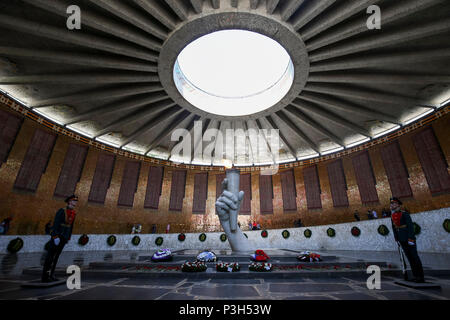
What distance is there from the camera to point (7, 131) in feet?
38.5

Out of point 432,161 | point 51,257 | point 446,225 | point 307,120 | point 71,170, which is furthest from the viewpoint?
point 71,170

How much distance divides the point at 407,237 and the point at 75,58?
40.8ft

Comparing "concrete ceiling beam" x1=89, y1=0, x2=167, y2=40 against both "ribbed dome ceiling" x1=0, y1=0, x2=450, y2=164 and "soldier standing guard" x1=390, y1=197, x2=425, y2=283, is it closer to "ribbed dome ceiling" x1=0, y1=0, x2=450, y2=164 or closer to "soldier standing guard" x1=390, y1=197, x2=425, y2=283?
"ribbed dome ceiling" x1=0, y1=0, x2=450, y2=164

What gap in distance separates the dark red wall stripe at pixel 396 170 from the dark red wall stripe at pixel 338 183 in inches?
115

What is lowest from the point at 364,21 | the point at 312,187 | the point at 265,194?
the point at 265,194

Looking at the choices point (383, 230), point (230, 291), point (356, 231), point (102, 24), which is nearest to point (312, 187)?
point (356, 231)

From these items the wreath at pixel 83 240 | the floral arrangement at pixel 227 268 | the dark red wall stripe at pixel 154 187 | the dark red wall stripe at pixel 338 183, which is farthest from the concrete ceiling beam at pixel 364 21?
the wreath at pixel 83 240

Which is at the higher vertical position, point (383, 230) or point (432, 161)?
point (432, 161)

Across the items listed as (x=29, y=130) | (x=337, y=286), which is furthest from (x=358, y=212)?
(x=29, y=130)

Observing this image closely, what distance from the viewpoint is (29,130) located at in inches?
499

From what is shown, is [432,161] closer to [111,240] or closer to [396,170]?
[396,170]

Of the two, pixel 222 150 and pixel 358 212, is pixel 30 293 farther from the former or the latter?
pixel 358 212

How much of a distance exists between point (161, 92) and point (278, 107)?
23.9ft

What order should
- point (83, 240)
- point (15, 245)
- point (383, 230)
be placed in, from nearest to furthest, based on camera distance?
point (15, 245) → point (383, 230) → point (83, 240)
